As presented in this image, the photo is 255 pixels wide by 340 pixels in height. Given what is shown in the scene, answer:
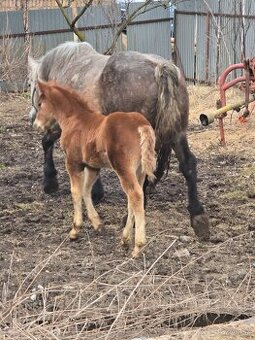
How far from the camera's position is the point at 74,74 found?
26.6 feet

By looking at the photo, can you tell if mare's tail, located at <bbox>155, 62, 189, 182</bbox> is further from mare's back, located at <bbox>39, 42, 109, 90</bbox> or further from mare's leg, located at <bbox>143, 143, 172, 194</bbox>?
mare's back, located at <bbox>39, 42, 109, 90</bbox>

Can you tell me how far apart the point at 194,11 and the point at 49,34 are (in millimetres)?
4193

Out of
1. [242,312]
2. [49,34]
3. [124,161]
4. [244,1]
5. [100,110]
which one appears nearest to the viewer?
[242,312]

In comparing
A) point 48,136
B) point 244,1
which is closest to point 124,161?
point 48,136

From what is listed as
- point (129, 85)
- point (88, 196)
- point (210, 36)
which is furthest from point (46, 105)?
point (210, 36)

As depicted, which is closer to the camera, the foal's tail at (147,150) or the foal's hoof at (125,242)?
the foal's tail at (147,150)

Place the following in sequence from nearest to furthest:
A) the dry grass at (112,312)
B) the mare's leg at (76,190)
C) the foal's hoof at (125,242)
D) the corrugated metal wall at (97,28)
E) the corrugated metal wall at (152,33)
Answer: the dry grass at (112,312) < the foal's hoof at (125,242) < the mare's leg at (76,190) < the corrugated metal wall at (97,28) < the corrugated metal wall at (152,33)

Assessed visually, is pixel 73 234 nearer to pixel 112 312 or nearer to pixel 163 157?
pixel 163 157

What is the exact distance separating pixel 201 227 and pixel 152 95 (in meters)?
1.40

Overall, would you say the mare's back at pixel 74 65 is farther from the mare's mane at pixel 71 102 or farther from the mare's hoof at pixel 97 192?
the mare's hoof at pixel 97 192

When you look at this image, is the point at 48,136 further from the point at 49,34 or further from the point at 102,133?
the point at 49,34

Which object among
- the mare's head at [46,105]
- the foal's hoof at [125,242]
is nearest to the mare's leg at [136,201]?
the foal's hoof at [125,242]

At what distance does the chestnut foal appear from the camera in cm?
611

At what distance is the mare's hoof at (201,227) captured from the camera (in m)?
6.96
